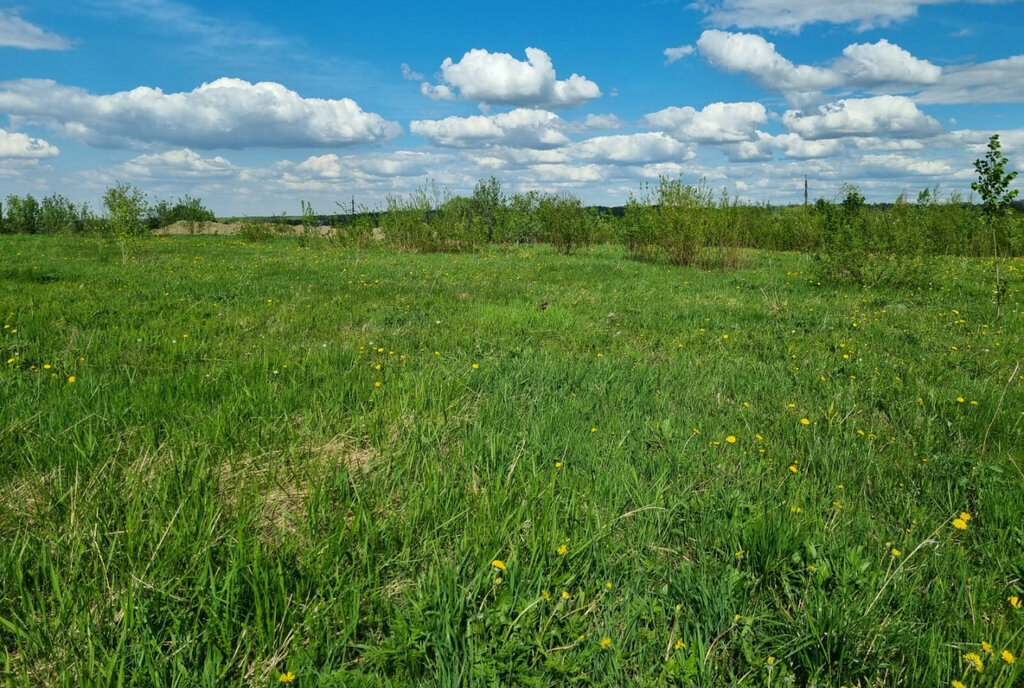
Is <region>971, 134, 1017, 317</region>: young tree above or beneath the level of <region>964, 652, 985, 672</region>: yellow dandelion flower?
above

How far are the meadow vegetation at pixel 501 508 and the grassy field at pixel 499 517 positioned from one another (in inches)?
0.6

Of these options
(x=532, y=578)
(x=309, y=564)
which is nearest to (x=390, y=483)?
(x=309, y=564)

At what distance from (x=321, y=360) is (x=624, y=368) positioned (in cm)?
275

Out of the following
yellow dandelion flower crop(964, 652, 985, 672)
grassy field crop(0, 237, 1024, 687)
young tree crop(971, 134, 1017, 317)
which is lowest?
yellow dandelion flower crop(964, 652, 985, 672)

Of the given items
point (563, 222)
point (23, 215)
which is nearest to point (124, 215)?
point (563, 222)

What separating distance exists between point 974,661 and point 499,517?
1.78 meters

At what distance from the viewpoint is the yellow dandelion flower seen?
79.1 inches

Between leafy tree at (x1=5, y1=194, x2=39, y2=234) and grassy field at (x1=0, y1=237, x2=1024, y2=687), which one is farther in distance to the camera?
leafy tree at (x1=5, y1=194, x2=39, y2=234)

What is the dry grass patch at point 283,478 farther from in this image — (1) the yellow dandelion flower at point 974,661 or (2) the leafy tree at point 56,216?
(2) the leafy tree at point 56,216

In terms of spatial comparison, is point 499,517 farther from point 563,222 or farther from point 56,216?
point 56,216

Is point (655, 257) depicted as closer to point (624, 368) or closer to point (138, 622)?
point (624, 368)

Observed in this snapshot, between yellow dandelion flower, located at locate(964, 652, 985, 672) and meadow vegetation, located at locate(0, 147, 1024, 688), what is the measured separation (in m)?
0.02

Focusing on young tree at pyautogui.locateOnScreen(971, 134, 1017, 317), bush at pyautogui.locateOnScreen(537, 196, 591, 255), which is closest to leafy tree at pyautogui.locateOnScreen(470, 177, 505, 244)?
bush at pyautogui.locateOnScreen(537, 196, 591, 255)

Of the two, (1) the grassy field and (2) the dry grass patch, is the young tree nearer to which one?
(1) the grassy field
